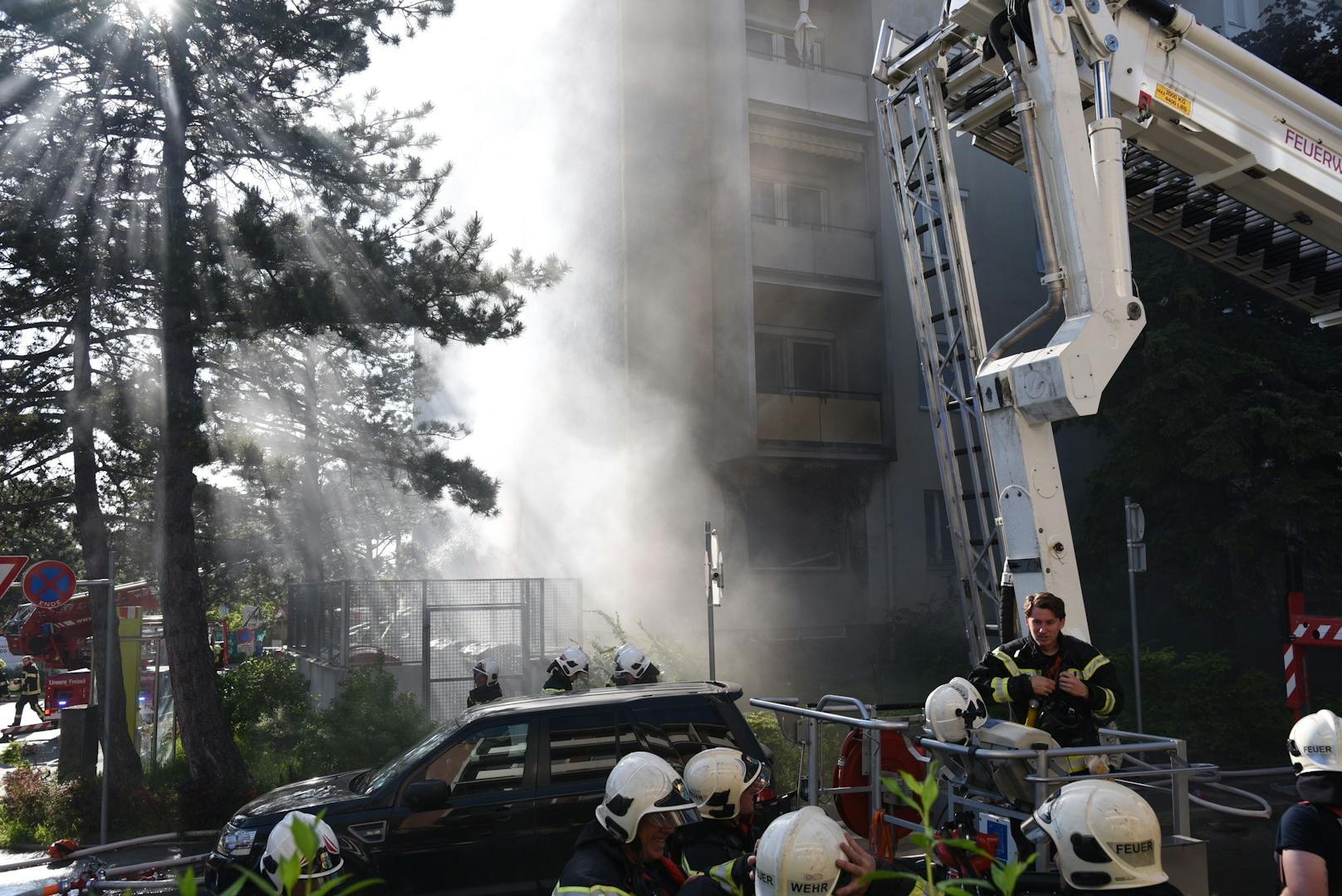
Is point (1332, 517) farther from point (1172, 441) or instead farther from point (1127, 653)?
point (1127, 653)

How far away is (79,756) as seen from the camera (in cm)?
1270

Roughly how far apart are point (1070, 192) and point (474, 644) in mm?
10354

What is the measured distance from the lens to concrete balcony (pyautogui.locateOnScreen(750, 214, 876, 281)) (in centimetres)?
1792

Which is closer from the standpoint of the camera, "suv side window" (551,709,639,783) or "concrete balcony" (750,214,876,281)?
"suv side window" (551,709,639,783)

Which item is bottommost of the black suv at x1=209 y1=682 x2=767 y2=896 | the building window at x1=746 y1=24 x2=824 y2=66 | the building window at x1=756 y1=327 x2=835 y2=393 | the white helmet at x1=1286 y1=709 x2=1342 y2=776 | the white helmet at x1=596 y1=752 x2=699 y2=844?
the black suv at x1=209 y1=682 x2=767 y2=896

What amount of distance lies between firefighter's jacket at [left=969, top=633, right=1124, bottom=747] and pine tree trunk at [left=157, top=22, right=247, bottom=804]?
9188 mm

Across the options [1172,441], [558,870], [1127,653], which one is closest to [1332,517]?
[1172,441]

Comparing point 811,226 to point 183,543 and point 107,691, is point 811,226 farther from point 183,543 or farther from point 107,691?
point 107,691

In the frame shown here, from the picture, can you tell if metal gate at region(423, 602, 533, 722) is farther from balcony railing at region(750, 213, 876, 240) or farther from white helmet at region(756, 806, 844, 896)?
white helmet at region(756, 806, 844, 896)

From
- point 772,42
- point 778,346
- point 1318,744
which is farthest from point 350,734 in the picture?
point 772,42

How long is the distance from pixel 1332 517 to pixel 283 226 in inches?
557

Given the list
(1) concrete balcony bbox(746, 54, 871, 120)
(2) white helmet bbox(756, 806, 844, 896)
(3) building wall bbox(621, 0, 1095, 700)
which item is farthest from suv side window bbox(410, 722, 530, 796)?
(1) concrete balcony bbox(746, 54, 871, 120)

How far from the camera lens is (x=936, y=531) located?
64.6 feet

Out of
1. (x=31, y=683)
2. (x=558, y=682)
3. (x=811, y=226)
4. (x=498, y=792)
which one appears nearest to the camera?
(x=498, y=792)
